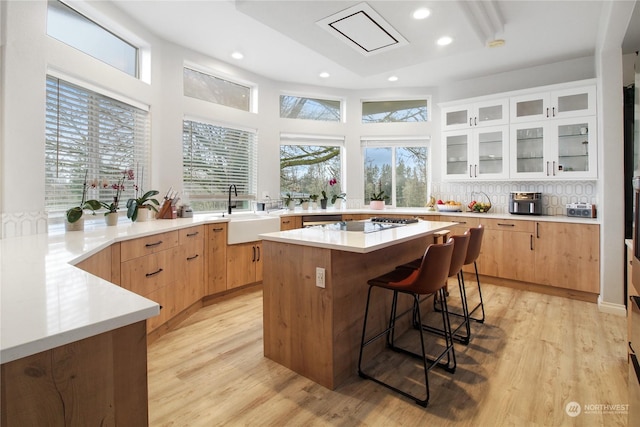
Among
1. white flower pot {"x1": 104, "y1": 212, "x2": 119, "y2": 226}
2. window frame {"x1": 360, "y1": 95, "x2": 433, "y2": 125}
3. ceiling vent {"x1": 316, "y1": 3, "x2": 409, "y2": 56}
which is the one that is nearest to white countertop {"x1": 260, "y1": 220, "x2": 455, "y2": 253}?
white flower pot {"x1": 104, "y1": 212, "x2": 119, "y2": 226}

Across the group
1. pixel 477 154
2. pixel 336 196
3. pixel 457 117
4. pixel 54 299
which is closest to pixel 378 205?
pixel 336 196

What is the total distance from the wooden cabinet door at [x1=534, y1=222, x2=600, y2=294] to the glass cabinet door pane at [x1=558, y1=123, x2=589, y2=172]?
78 cm

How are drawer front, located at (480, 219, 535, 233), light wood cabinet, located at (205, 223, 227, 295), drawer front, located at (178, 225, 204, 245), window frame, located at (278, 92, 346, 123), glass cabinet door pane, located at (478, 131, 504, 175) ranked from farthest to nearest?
1. window frame, located at (278, 92, 346, 123)
2. glass cabinet door pane, located at (478, 131, 504, 175)
3. drawer front, located at (480, 219, 535, 233)
4. light wood cabinet, located at (205, 223, 227, 295)
5. drawer front, located at (178, 225, 204, 245)

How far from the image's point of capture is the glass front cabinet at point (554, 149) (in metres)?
3.88

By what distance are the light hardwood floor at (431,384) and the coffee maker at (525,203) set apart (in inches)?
62.7

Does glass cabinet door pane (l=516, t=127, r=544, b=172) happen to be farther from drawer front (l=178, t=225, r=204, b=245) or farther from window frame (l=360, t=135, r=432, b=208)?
drawer front (l=178, t=225, r=204, b=245)

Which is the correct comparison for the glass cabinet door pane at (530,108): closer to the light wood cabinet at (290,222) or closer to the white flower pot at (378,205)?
the white flower pot at (378,205)

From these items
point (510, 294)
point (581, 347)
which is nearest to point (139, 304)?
point (581, 347)

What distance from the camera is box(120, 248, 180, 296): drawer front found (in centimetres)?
236

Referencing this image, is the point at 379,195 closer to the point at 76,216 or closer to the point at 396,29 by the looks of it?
the point at 396,29

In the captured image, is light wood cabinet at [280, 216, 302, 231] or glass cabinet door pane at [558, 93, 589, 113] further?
light wood cabinet at [280, 216, 302, 231]

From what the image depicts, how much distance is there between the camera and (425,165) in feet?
18.2

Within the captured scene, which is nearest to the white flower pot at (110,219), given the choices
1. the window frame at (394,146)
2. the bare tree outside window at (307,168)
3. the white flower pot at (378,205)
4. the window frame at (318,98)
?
the bare tree outside window at (307,168)

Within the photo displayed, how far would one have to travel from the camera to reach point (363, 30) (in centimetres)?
268
